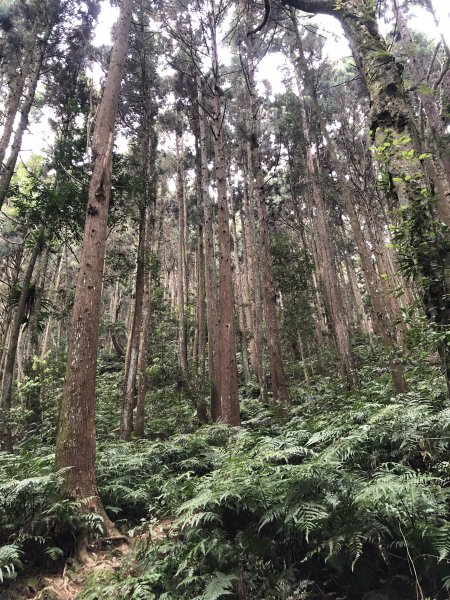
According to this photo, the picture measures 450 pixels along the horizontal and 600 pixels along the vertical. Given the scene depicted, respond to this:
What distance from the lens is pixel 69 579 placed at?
10.4 ft

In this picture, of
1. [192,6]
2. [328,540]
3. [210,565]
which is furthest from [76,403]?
[192,6]

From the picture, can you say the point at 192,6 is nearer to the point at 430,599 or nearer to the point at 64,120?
the point at 64,120

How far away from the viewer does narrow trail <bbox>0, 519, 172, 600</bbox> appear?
297 centimetres

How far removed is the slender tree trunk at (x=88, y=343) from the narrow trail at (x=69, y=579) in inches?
10.9

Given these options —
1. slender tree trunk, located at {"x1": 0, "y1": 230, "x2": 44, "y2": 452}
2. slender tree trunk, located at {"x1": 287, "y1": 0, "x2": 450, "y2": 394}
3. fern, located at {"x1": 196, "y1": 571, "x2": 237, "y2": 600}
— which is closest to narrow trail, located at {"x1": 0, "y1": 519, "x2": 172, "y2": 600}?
fern, located at {"x1": 196, "y1": 571, "x2": 237, "y2": 600}

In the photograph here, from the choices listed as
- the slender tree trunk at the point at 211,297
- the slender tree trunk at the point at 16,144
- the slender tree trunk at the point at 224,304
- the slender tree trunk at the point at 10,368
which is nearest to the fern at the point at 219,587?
the slender tree trunk at the point at 224,304

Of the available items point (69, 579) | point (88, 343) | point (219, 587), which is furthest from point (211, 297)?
point (219, 587)

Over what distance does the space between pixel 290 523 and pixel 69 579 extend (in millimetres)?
2052

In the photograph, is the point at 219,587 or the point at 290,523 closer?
the point at 219,587

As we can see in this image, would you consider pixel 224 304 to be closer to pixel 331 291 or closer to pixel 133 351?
pixel 133 351

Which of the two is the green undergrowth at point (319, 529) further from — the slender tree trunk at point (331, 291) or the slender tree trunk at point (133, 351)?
the slender tree trunk at point (331, 291)

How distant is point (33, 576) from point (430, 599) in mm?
3044

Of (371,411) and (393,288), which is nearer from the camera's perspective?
(393,288)

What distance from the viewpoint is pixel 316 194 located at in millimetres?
15484
